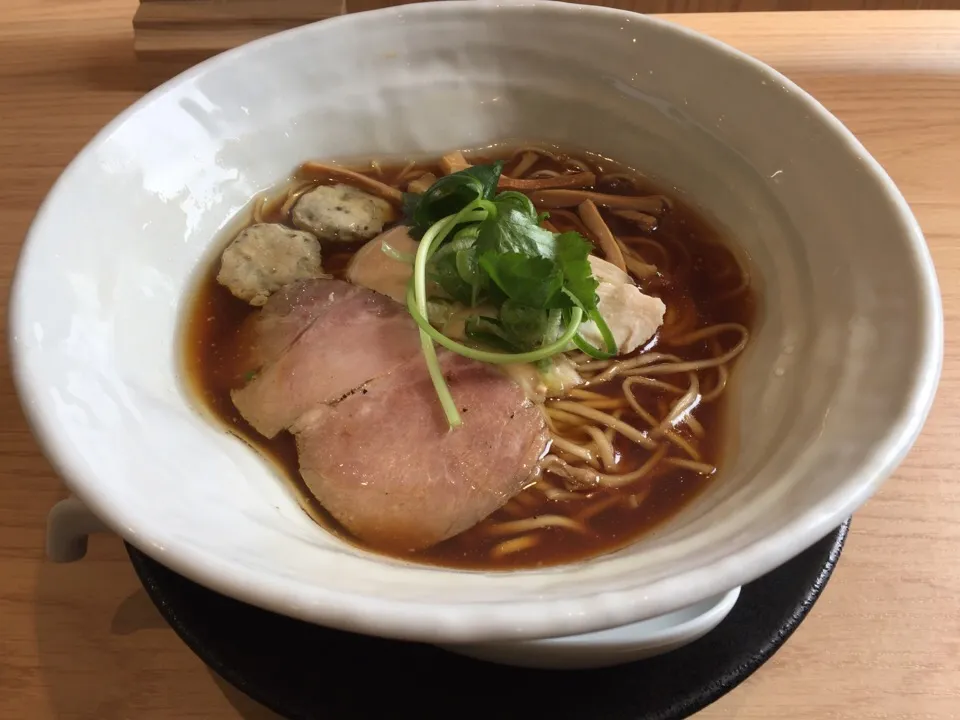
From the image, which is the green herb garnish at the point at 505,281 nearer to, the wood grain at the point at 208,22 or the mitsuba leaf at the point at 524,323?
the mitsuba leaf at the point at 524,323

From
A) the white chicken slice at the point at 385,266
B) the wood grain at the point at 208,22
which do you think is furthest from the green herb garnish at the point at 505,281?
the wood grain at the point at 208,22

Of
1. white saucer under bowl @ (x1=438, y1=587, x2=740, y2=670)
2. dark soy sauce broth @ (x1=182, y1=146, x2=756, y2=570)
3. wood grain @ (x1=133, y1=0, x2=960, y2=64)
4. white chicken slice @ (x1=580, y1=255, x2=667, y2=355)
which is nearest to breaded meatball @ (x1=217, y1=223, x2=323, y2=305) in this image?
dark soy sauce broth @ (x1=182, y1=146, x2=756, y2=570)

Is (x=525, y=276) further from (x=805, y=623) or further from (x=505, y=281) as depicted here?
(x=805, y=623)

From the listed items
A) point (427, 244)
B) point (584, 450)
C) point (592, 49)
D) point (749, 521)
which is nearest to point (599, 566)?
point (749, 521)

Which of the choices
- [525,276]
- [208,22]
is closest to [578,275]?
[525,276]

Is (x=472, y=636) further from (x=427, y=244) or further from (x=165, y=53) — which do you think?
(x=165, y=53)

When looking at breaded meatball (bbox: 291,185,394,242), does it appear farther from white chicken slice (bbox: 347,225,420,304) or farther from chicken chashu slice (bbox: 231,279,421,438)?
chicken chashu slice (bbox: 231,279,421,438)
